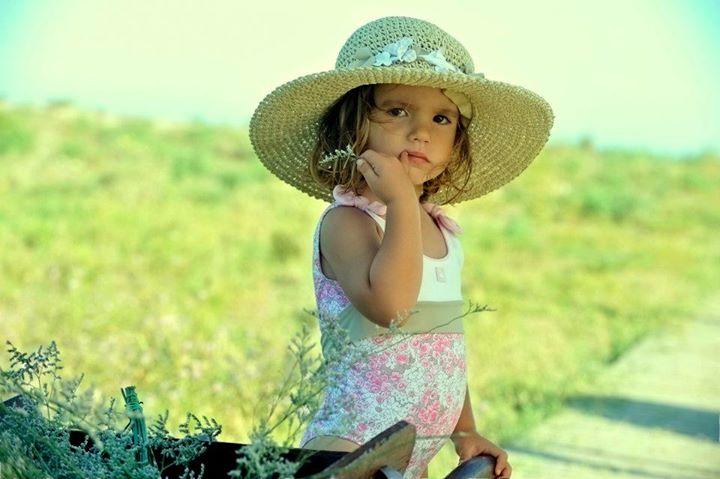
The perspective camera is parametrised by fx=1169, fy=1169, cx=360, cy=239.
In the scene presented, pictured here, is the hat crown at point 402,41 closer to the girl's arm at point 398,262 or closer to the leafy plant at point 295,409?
the girl's arm at point 398,262

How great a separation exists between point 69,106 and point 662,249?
16.7 metres

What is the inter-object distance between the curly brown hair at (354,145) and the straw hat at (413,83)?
3cm

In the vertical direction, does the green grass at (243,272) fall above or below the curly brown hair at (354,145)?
below

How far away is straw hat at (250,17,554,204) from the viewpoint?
2.35 meters

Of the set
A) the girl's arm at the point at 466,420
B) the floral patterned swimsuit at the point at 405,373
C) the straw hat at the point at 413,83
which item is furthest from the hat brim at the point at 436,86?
the girl's arm at the point at 466,420

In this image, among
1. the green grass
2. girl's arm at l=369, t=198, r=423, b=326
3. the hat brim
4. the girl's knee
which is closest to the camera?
girl's arm at l=369, t=198, r=423, b=326

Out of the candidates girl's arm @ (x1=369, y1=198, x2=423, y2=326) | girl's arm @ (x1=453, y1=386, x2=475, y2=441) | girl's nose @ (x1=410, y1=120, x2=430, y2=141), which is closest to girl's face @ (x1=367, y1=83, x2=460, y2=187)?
girl's nose @ (x1=410, y1=120, x2=430, y2=141)

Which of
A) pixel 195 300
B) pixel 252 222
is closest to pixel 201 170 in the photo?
pixel 252 222

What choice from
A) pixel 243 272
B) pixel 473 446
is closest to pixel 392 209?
pixel 473 446

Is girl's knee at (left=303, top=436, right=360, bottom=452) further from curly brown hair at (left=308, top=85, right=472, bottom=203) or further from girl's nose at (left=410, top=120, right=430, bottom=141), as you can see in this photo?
girl's nose at (left=410, top=120, right=430, bottom=141)

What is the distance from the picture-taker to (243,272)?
1041 cm

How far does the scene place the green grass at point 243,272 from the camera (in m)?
6.38

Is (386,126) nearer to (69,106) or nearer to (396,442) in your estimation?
(396,442)

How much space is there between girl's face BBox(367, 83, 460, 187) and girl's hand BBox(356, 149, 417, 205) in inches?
7.2
